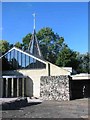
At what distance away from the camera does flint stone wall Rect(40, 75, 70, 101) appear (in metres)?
28.5

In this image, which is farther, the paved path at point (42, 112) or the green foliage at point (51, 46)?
the green foliage at point (51, 46)

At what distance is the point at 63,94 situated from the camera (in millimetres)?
28578

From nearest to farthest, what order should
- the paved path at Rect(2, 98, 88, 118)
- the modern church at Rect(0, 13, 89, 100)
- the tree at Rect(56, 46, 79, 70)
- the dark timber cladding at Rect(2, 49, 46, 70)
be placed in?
the paved path at Rect(2, 98, 88, 118) < the modern church at Rect(0, 13, 89, 100) < the dark timber cladding at Rect(2, 49, 46, 70) < the tree at Rect(56, 46, 79, 70)

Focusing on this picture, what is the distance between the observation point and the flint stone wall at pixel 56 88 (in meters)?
28.5

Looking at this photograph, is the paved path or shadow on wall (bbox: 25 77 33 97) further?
shadow on wall (bbox: 25 77 33 97)

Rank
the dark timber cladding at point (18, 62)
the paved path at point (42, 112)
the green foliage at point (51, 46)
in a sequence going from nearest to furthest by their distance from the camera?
the paved path at point (42, 112) → the dark timber cladding at point (18, 62) → the green foliage at point (51, 46)

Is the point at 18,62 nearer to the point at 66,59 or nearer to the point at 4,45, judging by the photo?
the point at 66,59

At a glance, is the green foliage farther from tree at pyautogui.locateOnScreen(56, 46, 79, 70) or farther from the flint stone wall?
the flint stone wall

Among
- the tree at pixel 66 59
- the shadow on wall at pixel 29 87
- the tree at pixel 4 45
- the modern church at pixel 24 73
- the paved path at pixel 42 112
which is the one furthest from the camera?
the tree at pixel 4 45

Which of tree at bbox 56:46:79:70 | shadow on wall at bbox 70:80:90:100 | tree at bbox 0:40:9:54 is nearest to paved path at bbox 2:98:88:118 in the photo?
→ shadow on wall at bbox 70:80:90:100

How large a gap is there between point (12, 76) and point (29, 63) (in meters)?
2.41

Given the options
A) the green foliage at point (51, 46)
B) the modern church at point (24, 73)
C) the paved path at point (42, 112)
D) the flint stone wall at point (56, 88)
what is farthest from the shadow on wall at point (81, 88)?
the green foliage at point (51, 46)

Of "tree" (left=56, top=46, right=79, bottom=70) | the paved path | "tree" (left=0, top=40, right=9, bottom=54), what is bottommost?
the paved path

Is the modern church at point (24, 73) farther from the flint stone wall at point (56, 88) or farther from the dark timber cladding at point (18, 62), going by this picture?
the flint stone wall at point (56, 88)
